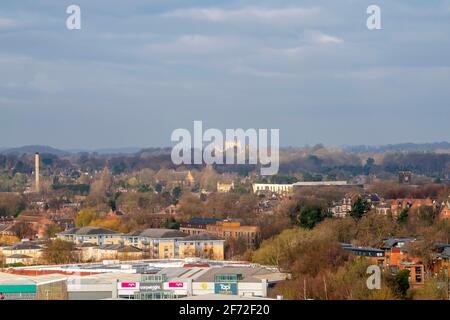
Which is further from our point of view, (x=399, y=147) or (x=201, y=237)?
(x=399, y=147)

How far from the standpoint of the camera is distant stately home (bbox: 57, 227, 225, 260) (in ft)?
104

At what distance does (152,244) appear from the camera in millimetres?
32844

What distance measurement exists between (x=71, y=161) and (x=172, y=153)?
14456 mm

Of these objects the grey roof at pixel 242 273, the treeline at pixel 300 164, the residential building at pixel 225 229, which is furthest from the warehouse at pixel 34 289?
the treeline at pixel 300 164

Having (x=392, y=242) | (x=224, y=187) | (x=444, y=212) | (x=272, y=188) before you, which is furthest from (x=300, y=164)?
(x=392, y=242)

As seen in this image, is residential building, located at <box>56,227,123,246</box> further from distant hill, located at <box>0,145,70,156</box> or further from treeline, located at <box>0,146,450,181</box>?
distant hill, located at <box>0,145,70,156</box>

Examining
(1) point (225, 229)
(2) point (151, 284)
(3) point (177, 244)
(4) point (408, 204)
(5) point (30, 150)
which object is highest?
(5) point (30, 150)

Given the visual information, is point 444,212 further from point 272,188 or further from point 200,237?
point 272,188

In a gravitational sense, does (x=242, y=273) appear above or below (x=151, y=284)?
below

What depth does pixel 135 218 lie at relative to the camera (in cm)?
4009

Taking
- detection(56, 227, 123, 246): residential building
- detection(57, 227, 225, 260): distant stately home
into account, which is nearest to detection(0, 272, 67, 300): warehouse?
detection(57, 227, 225, 260): distant stately home

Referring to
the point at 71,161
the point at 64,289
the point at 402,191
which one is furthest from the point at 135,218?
A: the point at 71,161

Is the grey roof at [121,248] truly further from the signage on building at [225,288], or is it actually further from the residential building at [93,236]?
the signage on building at [225,288]
